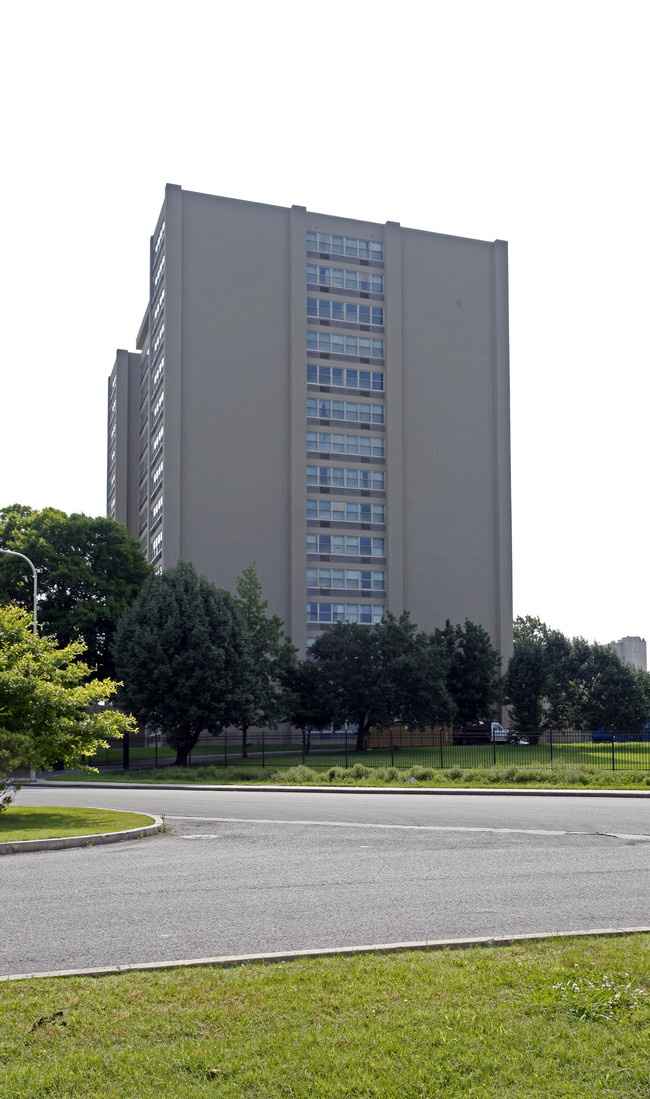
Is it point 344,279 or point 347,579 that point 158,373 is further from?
point 347,579

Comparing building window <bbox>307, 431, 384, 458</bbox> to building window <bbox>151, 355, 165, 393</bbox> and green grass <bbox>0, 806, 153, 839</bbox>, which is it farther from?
green grass <bbox>0, 806, 153, 839</bbox>

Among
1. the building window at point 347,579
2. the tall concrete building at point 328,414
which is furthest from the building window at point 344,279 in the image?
the building window at point 347,579

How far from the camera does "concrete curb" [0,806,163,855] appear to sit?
1441cm

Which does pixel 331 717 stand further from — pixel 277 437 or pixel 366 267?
pixel 366 267

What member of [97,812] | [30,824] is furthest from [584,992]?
[97,812]

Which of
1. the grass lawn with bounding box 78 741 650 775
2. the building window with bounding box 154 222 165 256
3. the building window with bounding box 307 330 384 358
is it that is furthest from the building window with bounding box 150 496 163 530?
the grass lawn with bounding box 78 741 650 775

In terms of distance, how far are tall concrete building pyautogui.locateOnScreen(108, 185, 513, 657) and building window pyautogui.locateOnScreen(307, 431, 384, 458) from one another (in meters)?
0.11

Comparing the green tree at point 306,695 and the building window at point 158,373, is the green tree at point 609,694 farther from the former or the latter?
the building window at point 158,373

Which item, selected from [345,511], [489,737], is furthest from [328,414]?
[489,737]

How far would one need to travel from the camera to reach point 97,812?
1975 cm

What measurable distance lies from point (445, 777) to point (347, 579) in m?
38.4

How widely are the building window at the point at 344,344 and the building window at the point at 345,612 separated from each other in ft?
62.2

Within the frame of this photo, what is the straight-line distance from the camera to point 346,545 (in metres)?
70.1

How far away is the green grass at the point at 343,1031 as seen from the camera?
463 centimetres
